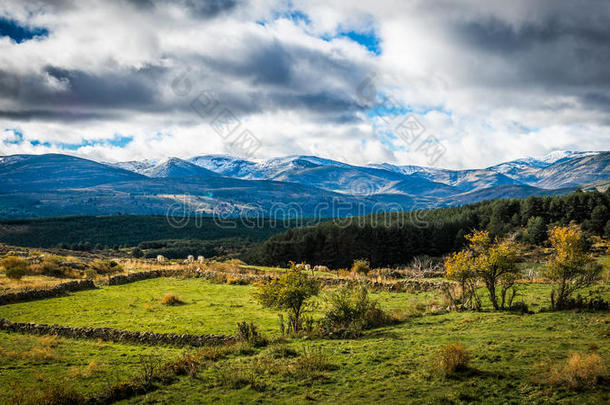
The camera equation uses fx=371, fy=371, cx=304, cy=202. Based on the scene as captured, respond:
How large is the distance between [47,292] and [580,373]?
3524 centimetres

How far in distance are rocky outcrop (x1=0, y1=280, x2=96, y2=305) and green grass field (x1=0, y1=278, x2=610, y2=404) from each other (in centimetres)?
339

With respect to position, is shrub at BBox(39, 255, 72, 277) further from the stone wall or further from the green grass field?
the green grass field

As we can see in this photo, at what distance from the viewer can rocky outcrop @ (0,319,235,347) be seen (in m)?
19.2

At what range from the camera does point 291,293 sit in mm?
20359

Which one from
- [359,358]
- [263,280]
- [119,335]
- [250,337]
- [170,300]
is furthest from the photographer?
[263,280]

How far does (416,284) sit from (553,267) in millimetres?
13263

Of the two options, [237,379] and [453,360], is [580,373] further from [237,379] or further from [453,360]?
[237,379]

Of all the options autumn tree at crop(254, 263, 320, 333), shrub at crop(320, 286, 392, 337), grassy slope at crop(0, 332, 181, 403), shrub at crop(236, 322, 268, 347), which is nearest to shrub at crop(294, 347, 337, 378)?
shrub at crop(236, 322, 268, 347)

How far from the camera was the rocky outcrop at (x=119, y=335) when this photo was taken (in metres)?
19.2

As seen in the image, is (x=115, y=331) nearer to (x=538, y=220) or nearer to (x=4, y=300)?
(x=4, y=300)

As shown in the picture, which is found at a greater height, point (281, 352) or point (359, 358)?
point (359, 358)

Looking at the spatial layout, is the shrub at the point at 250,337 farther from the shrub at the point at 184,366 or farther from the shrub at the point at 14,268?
the shrub at the point at 14,268

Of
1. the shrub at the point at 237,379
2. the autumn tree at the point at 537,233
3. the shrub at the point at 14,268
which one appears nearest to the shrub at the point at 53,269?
the shrub at the point at 14,268

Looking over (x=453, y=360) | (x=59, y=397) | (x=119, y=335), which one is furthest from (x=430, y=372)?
(x=119, y=335)
